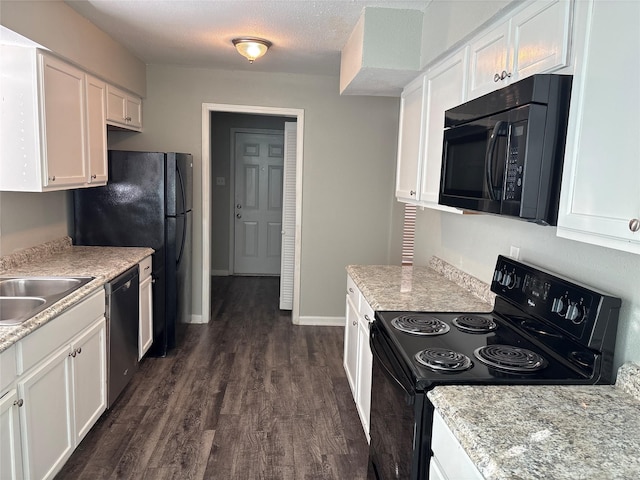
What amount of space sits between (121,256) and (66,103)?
3.33ft

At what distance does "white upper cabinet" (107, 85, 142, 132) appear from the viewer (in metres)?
3.46

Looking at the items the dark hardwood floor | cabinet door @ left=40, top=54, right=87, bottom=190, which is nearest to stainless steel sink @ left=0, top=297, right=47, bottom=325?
cabinet door @ left=40, top=54, right=87, bottom=190

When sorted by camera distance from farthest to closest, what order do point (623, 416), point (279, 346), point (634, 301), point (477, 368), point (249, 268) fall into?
point (249, 268) → point (279, 346) → point (477, 368) → point (634, 301) → point (623, 416)

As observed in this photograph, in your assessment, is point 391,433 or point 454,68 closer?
point 391,433

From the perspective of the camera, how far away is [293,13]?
8.87 feet

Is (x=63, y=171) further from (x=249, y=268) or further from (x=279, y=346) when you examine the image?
(x=249, y=268)

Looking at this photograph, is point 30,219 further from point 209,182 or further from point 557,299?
point 557,299

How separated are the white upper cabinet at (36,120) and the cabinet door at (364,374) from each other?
6.24 ft

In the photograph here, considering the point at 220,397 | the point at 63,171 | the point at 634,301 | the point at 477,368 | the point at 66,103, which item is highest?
the point at 66,103

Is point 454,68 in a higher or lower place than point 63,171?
higher

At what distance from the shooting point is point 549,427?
3.71ft

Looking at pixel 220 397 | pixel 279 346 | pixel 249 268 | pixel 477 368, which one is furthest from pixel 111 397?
pixel 249 268

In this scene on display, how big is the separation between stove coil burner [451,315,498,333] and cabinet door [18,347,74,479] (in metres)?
1.74

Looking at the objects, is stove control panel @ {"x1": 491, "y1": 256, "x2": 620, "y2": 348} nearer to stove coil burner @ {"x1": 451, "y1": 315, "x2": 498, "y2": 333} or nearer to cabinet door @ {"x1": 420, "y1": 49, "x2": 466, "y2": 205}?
stove coil burner @ {"x1": 451, "y1": 315, "x2": 498, "y2": 333}
